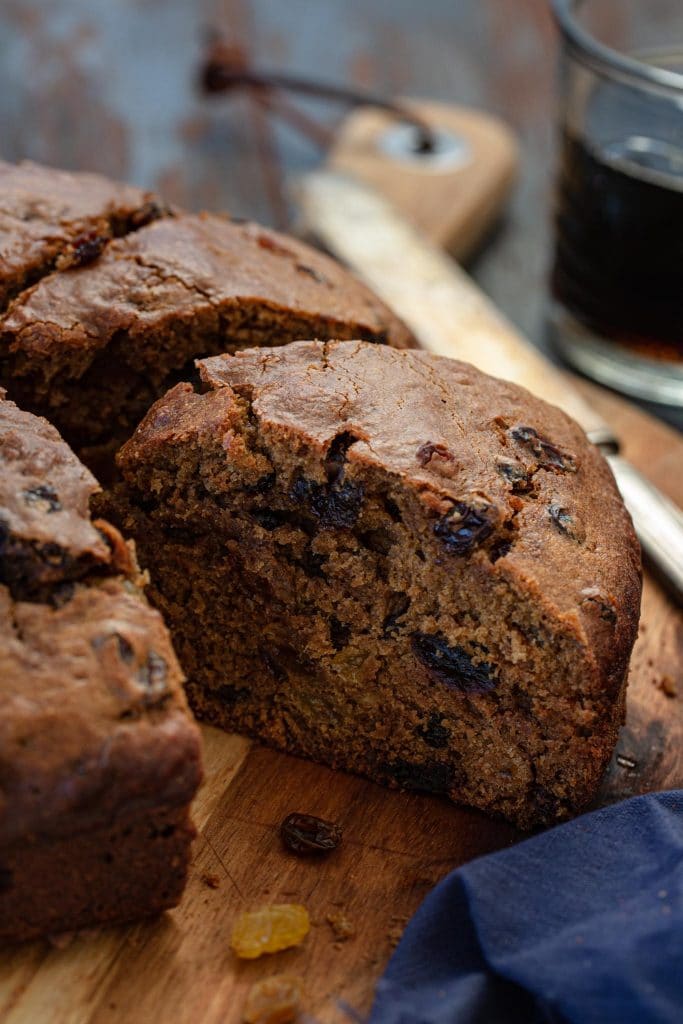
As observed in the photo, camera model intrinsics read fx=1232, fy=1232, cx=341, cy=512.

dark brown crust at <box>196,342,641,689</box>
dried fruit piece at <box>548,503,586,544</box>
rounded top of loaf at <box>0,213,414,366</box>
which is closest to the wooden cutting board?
dark brown crust at <box>196,342,641,689</box>

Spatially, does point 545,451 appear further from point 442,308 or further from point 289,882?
point 442,308

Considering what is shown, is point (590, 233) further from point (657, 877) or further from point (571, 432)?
point (657, 877)

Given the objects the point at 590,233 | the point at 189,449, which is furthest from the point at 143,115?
the point at 189,449

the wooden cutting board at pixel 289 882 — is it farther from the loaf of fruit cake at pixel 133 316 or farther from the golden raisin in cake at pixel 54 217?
the golden raisin in cake at pixel 54 217

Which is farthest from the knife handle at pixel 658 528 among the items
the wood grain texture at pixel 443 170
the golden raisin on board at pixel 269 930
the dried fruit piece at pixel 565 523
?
the wood grain texture at pixel 443 170

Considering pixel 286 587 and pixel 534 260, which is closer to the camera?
pixel 286 587

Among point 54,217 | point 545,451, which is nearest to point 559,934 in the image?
point 545,451
